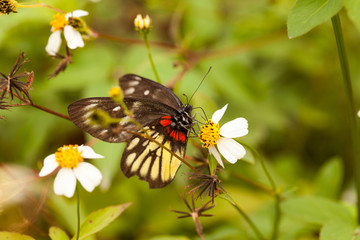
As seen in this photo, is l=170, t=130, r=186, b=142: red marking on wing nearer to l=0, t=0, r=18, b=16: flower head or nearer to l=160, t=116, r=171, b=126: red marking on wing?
l=160, t=116, r=171, b=126: red marking on wing

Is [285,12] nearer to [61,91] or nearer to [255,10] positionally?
[255,10]

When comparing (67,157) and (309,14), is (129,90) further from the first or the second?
(309,14)

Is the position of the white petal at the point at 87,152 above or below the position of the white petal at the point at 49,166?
above

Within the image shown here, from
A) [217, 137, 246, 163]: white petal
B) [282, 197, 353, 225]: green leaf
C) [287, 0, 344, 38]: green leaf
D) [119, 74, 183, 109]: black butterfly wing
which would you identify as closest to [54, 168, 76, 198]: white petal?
[119, 74, 183, 109]: black butterfly wing

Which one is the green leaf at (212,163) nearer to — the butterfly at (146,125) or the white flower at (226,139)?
the white flower at (226,139)

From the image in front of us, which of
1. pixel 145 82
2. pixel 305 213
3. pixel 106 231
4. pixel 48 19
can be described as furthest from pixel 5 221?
pixel 305 213

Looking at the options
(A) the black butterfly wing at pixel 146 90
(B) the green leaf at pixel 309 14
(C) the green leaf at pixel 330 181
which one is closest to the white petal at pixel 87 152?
(A) the black butterfly wing at pixel 146 90
